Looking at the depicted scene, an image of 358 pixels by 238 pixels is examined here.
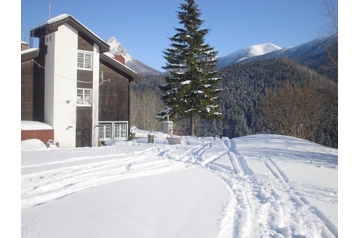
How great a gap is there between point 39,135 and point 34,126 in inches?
15.5

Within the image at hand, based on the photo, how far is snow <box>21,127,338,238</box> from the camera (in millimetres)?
3205

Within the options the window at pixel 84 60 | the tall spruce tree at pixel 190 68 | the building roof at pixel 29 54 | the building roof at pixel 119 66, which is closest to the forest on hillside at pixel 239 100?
the tall spruce tree at pixel 190 68

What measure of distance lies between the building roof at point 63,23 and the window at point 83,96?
207cm

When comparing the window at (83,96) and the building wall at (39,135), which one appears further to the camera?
the window at (83,96)

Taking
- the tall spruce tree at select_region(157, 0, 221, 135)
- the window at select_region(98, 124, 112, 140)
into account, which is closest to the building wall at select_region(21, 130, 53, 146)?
the window at select_region(98, 124, 112, 140)

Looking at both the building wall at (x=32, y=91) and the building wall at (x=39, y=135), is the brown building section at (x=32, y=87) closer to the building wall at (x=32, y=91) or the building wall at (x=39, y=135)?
the building wall at (x=32, y=91)

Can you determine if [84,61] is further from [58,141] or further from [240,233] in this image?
[240,233]

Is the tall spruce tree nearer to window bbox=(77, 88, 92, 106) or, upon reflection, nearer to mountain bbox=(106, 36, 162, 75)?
mountain bbox=(106, 36, 162, 75)

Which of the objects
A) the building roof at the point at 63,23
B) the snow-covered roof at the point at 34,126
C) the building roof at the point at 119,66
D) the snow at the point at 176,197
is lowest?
the snow at the point at 176,197

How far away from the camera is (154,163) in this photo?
23.4 feet

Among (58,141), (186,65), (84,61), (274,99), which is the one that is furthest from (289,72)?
(58,141)

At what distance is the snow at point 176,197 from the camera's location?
10.5 feet
